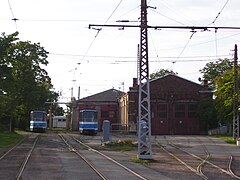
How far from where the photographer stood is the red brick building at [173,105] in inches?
3125

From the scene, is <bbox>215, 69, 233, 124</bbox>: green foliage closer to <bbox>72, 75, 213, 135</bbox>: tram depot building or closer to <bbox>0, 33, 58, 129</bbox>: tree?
<bbox>72, 75, 213, 135</bbox>: tram depot building

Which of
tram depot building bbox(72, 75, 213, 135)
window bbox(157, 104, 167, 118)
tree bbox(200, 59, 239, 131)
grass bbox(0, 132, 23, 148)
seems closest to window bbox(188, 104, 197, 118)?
tram depot building bbox(72, 75, 213, 135)

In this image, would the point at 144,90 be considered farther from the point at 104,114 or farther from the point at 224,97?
the point at 104,114

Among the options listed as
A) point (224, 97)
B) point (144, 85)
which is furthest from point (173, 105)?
point (144, 85)

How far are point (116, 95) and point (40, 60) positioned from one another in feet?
110

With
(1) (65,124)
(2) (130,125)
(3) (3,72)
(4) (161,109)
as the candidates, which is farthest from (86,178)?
(1) (65,124)

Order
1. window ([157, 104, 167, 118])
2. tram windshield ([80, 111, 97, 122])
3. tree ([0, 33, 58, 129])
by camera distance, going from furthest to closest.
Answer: window ([157, 104, 167, 118]), tram windshield ([80, 111, 97, 122]), tree ([0, 33, 58, 129])

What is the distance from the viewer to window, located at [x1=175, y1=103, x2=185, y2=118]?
79688mm

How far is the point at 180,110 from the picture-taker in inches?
3150

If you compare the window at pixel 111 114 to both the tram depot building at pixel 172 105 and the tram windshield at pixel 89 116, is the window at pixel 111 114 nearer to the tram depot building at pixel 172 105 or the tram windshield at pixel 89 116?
the tram depot building at pixel 172 105

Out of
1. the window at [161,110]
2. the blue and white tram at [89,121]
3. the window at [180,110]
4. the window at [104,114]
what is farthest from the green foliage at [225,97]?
the window at [104,114]

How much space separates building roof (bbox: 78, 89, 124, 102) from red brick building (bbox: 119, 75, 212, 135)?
20.7m

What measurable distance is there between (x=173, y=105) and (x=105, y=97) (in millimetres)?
27085

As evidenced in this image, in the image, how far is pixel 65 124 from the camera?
386ft
